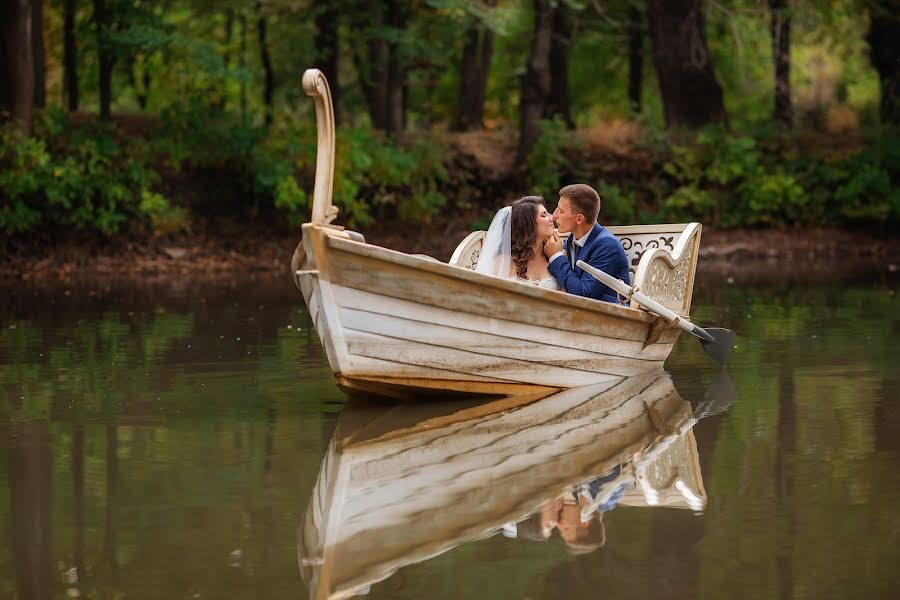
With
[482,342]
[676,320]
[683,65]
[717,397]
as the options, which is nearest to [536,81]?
[683,65]

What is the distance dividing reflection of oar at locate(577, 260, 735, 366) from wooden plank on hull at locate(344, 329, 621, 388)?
2.18ft

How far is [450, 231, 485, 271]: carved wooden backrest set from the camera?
10875mm

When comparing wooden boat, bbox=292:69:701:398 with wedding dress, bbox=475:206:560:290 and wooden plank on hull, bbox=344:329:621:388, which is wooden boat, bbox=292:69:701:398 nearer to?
wooden plank on hull, bbox=344:329:621:388

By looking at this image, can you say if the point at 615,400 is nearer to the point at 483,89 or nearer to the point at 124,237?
the point at 124,237

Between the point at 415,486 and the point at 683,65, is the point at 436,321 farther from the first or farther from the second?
the point at 683,65

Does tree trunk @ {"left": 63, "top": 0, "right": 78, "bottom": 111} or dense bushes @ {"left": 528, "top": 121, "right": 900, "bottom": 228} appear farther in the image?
dense bushes @ {"left": 528, "top": 121, "right": 900, "bottom": 228}

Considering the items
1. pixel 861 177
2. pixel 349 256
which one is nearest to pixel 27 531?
pixel 349 256

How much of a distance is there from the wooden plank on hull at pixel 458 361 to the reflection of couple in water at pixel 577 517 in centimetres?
225

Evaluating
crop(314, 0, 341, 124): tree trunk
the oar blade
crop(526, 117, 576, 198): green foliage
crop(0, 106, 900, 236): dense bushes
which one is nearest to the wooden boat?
A: the oar blade

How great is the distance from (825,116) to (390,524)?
2419cm

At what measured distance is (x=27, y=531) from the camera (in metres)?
6.12

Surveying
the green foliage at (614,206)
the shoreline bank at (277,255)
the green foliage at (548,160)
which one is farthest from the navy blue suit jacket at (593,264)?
the green foliage at (548,160)

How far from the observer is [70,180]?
22328mm

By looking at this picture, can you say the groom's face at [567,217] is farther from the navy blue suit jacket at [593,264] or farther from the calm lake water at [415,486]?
the calm lake water at [415,486]
